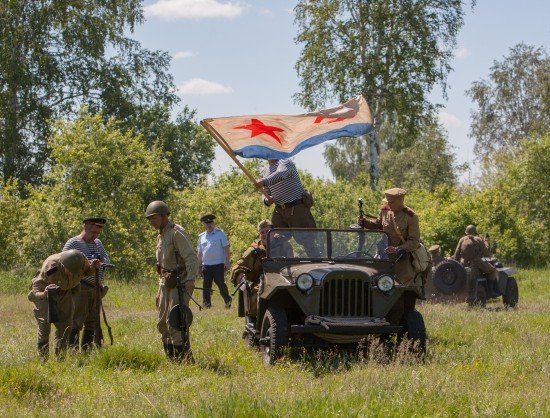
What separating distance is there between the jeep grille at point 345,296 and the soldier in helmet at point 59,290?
102 inches

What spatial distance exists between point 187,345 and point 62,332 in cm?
145

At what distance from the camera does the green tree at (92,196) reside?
27172 mm

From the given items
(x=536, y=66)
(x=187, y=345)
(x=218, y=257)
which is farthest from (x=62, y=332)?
(x=536, y=66)

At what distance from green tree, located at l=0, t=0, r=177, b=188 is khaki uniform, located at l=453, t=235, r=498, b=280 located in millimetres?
20582

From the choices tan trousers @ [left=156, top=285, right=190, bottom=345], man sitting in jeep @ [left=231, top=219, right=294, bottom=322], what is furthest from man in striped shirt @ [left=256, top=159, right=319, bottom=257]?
tan trousers @ [left=156, top=285, right=190, bottom=345]

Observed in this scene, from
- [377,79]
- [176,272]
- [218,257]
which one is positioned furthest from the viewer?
[377,79]

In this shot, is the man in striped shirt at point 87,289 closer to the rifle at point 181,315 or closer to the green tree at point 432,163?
the rifle at point 181,315

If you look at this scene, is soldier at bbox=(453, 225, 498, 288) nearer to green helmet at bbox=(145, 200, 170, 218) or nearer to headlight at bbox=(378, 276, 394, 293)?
headlight at bbox=(378, 276, 394, 293)

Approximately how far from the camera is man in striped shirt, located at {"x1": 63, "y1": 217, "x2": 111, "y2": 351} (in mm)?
11305

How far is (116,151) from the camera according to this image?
28094 millimetres

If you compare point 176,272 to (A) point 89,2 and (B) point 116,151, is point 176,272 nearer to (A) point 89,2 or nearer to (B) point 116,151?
(B) point 116,151

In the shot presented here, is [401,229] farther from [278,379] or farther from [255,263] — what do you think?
[278,379]

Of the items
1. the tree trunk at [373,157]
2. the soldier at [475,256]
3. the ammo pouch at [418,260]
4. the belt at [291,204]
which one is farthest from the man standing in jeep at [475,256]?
the tree trunk at [373,157]

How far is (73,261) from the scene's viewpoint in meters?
10.4
